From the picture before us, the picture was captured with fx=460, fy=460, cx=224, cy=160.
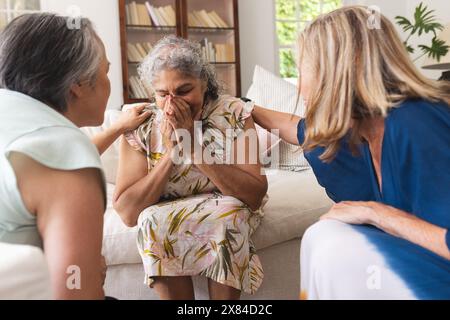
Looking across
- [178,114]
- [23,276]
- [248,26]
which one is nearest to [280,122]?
[178,114]

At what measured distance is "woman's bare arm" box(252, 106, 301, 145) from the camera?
1.60m

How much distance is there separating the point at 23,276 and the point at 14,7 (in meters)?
3.66

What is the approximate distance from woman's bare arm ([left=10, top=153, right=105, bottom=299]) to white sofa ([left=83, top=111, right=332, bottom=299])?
0.88 meters

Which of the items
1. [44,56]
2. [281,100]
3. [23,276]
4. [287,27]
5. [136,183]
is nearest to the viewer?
[23,276]

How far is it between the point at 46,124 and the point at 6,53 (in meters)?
0.21

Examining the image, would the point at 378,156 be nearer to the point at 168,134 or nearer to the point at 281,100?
the point at 168,134

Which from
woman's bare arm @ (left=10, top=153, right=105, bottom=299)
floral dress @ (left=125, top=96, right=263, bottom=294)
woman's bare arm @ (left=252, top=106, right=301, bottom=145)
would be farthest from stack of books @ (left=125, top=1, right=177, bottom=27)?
woman's bare arm @ (left=10, top=153, right=105, bottom=299)

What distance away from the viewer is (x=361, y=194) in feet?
4.21

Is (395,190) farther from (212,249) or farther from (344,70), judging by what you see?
(212,249)

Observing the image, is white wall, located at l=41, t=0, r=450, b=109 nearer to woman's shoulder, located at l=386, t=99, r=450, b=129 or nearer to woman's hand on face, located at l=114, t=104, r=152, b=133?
woman's hand on face, located at l=114, t=104, r=152, b=133

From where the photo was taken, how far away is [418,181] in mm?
915

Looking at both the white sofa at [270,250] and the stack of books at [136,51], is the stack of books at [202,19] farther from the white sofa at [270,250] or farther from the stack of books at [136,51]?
the white sofa at [270,250]

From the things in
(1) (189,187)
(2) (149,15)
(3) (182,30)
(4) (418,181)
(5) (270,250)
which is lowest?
(5) (270,250)
